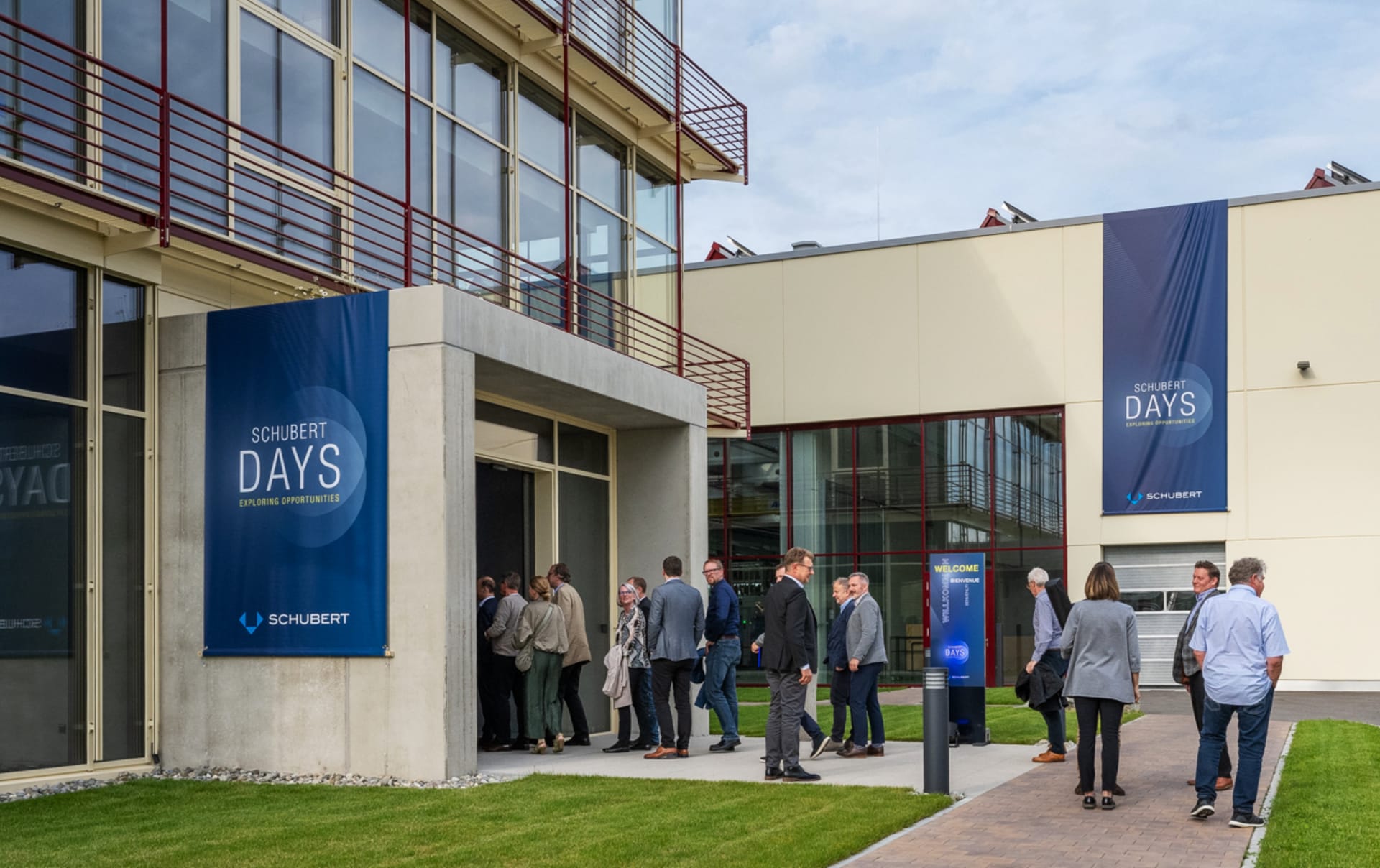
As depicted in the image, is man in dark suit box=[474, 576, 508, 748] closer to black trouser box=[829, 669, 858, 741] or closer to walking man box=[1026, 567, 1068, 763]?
black trouser box=[829, 669, 858, 741]

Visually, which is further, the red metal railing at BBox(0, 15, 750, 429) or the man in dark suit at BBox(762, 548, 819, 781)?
the man in dark suit at BBox(762, 548, 819, 781)

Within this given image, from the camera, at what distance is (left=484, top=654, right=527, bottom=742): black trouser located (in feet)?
46.6

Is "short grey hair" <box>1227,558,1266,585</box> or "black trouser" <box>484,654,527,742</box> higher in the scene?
"short grey hair" <box>1227,558,1266,585</box>

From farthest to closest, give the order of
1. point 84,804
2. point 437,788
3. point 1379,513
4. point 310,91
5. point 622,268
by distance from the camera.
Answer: point 1379,513 < point 622,268 < point 310,91 < point 437,788 < point 84,804

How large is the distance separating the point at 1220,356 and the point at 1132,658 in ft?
59.2

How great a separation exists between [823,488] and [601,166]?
12.7 meters

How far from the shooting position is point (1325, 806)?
380 inches

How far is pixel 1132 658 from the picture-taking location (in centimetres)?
1007

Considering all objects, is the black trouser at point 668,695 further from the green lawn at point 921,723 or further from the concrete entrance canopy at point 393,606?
the concrete entrance canopy at point 393,606

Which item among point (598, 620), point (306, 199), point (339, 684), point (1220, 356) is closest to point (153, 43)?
point (306, 199)

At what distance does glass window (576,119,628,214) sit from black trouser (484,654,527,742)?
6.79m

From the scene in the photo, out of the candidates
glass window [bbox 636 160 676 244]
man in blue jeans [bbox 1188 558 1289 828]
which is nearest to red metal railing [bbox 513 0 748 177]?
glass window [bbox 636 160 676 244]

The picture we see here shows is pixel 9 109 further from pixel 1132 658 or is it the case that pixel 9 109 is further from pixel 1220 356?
pixel 1220 356

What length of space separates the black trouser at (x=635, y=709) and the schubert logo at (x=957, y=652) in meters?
3.05
